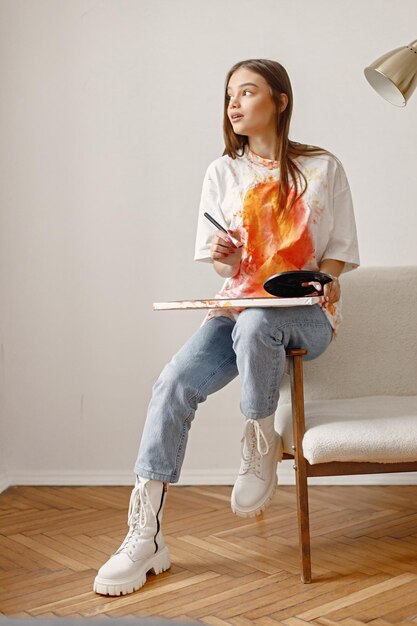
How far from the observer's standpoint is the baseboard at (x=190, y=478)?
285cm

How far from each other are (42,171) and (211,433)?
1093mm

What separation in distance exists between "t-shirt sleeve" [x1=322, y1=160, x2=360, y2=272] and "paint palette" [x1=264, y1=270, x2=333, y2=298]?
0.66 ft

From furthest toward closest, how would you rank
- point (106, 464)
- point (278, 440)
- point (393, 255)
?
1. point (106, 464)
2. point (393, 255)
3. point (278, 440)

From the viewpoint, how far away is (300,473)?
1931mm

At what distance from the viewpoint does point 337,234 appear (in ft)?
7.34

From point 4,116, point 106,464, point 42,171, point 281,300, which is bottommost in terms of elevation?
point 106,464

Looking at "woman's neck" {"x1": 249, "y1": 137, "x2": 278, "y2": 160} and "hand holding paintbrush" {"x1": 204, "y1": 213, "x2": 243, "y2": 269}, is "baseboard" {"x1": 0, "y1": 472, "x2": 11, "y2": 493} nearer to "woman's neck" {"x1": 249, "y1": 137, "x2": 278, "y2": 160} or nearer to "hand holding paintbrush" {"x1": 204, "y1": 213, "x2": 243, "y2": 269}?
"hand holding paintbrush" {"x1": 204, "y1": 213, "x2": 243, "y2": 269}

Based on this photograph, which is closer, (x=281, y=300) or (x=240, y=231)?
(x=281, y=300)

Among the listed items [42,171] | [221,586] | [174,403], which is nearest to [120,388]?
[42,171]

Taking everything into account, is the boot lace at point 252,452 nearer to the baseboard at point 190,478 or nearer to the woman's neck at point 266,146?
the woman's neck at point 266,146

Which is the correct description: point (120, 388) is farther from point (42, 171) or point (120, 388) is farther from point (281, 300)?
point (281, 300)

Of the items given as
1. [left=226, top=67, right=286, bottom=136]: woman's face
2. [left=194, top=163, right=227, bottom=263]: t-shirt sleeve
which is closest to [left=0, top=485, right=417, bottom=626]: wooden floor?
[left=194, top=163, right=227, bottom=263]: t-shirt sleeve

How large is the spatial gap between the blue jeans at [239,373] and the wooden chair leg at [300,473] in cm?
5

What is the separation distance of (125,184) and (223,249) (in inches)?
36.2
